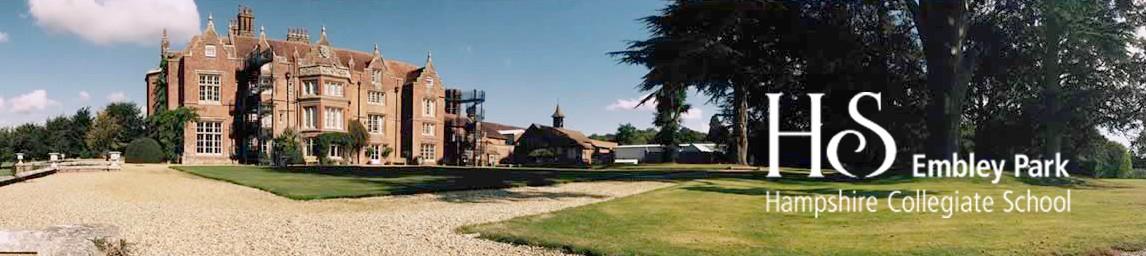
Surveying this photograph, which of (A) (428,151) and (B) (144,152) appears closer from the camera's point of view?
(B) (144,152)

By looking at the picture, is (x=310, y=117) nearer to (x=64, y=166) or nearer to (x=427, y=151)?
(x=427, y=151)

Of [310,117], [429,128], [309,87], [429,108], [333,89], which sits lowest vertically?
[429,128]

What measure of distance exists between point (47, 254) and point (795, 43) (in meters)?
22.7

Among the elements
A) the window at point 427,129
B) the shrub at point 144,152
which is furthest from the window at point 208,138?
→ the window at point 427,129

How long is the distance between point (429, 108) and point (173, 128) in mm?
16381

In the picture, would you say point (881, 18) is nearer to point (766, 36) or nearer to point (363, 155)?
point (766, 36)

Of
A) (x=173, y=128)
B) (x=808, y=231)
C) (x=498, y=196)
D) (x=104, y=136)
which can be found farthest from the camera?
(x=104, y=136)

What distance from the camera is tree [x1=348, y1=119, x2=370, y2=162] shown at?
145ft

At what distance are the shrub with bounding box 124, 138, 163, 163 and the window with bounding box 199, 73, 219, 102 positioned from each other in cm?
487

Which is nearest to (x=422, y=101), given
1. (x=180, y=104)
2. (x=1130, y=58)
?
(x=180, y=104)

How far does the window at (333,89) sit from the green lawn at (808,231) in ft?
115

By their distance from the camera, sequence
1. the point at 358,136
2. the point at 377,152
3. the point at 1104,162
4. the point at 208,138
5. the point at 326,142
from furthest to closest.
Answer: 1. the point at 377,152
2. the point at 358,136
3. the point at 208,138
4. the point at 326,142
5. the point at 1104,162

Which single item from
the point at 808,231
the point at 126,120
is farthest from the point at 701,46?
the point at 126,120

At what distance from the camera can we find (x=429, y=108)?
168ft
